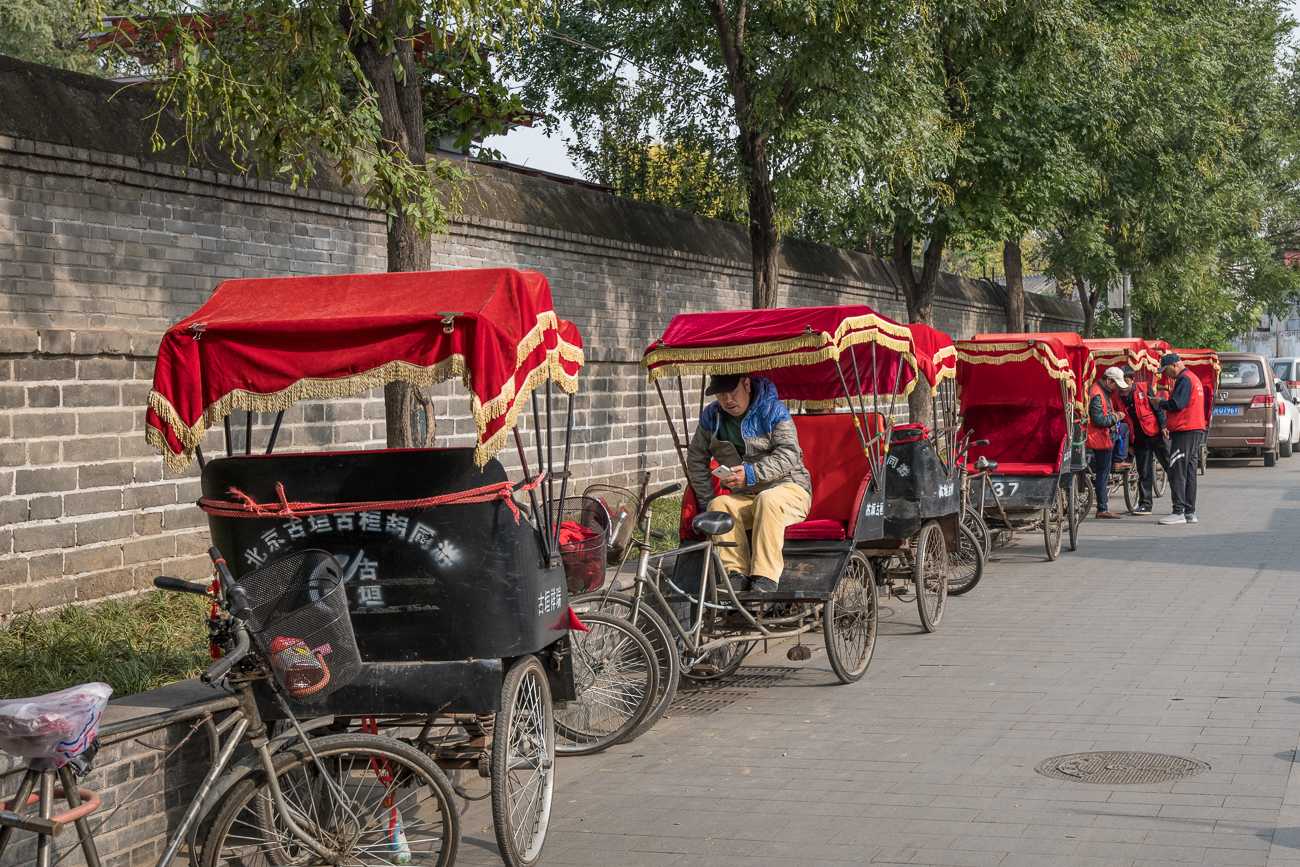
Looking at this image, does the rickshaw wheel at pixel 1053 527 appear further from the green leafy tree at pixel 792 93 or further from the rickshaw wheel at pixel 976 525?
the green leafy tree at pixel 792 93

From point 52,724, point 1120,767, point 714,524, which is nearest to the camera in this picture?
point 52,724

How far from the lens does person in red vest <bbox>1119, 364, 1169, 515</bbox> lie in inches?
651

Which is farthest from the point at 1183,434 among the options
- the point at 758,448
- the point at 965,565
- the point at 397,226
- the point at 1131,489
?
the point at 397,226

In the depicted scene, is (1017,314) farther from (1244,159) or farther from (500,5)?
(500,5)

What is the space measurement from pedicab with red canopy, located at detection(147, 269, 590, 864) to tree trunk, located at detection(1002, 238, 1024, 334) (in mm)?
22571

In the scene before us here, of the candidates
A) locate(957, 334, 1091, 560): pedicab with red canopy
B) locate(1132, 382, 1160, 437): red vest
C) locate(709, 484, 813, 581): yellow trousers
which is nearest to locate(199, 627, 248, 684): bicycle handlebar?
locate(709, 484, 813, 581): yellow trousers

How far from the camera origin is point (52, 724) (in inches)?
139

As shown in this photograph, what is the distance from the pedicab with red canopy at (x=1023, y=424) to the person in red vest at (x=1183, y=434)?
5.13 feet

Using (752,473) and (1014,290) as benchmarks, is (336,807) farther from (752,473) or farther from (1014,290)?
(1014,290)

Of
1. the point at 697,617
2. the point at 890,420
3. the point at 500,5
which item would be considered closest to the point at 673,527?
the point at 890,420

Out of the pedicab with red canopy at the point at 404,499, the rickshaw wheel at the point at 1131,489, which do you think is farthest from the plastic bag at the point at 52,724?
the rickshaw wheel at the point at 1131,489

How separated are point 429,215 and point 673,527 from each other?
6569 millimetres

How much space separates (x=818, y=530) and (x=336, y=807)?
4.65m

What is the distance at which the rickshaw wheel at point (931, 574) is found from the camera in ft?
31.2
